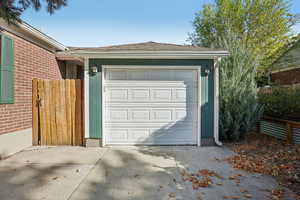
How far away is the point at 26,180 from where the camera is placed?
9.68 feet

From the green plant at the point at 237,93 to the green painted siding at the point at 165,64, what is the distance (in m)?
0.51

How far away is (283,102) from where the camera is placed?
5672 millimetres

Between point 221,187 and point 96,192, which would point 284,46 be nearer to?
point 221,187

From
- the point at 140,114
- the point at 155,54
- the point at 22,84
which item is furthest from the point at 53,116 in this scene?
the point at 155,54

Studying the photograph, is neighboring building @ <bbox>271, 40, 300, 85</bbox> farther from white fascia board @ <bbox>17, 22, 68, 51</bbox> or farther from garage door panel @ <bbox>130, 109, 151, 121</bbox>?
white fascia board @ <bbox>17, 22, 68, 51</bbox>

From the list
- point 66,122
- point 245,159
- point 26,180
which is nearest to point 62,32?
point 66,122

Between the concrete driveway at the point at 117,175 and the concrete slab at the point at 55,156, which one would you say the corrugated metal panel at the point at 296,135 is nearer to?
the concrete driveway at the point at 117,175

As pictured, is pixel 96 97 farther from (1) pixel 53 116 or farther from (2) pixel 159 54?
(2) pixel 159 54

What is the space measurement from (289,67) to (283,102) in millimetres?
5764

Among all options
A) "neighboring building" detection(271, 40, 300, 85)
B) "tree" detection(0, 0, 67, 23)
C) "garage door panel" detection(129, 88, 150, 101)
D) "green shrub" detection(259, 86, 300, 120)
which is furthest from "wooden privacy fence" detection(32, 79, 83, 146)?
"neighboring building" detection(271, 40, 300, 85)

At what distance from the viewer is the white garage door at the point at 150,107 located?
4883 millimetres

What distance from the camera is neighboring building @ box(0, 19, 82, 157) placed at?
13.1ft

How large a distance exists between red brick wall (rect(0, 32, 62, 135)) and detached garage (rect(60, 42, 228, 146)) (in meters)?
1.48

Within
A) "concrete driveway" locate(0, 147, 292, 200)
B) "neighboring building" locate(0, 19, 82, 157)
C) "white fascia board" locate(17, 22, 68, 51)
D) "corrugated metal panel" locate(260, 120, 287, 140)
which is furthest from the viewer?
"corrugated metal panel" locate(260, 120, 287, 140)
